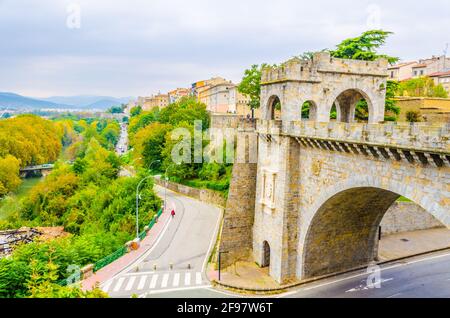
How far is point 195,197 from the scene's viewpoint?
132 ft

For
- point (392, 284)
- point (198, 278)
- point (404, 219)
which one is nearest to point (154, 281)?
point (198, 278)

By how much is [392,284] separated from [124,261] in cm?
1672

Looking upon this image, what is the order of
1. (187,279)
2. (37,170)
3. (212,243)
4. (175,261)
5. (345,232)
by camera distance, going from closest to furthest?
(345,232) → (187,279) → (175,261) → (212,243) → (37,170)

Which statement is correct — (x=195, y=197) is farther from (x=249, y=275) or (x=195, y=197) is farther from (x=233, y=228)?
(x=249, y=275)

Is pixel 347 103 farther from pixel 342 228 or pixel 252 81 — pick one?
pixel 252 81

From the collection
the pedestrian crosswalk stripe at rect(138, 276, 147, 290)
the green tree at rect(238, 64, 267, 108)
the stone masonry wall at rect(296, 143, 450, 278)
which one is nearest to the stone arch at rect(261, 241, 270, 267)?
the stone masonry wall at rect(296, 143, 450, 278)

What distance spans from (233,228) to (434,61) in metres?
55.3

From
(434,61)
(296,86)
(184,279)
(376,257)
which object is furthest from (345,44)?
(434,61)

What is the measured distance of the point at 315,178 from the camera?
1908 cm

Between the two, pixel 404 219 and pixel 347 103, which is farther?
pixel 404 219

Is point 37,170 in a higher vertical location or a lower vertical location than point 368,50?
lower

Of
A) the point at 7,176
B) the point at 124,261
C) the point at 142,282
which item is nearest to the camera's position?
the point at 142,282

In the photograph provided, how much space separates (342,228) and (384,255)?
20.9 feet

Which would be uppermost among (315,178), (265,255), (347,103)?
(347,103)
